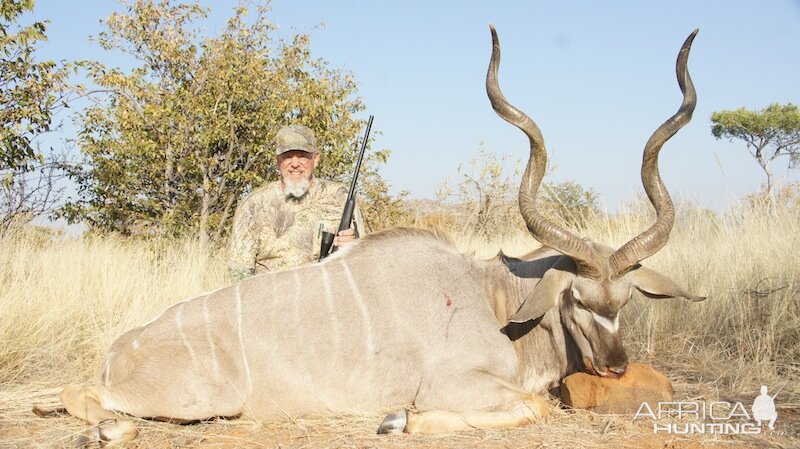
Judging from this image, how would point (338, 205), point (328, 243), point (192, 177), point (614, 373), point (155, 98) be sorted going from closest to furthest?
point (614, 373)
point (328, 243)
point (338, 205)
point (155, 98)
point (192, 177)

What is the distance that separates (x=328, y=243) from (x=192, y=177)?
460 centimetres

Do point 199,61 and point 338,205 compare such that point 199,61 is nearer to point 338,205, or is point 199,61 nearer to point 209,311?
point 338,205

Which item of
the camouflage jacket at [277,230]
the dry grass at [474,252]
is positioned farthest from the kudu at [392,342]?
the camouflage jacket at [277,230]

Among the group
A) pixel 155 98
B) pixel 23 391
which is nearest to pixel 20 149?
pixel 155 98

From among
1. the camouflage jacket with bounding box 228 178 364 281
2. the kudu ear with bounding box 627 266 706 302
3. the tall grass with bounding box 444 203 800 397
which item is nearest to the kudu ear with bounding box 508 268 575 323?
the kudu ear with bounding box 627 266 706 302

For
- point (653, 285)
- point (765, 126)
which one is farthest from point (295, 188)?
point (765, 126)

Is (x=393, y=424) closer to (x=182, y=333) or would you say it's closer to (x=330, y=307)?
(x=330, y=307)

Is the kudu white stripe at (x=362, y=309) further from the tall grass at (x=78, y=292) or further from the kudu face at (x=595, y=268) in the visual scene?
the tall grass at (x=78, y=292)

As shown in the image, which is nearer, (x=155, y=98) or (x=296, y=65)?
(x=155, y=98)

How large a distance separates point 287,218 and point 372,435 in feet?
8.34

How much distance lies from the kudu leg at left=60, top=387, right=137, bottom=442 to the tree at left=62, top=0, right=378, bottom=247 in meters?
5.13

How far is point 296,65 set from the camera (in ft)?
32.3

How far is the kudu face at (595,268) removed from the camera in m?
3.77

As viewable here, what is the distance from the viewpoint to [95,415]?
371 cm
